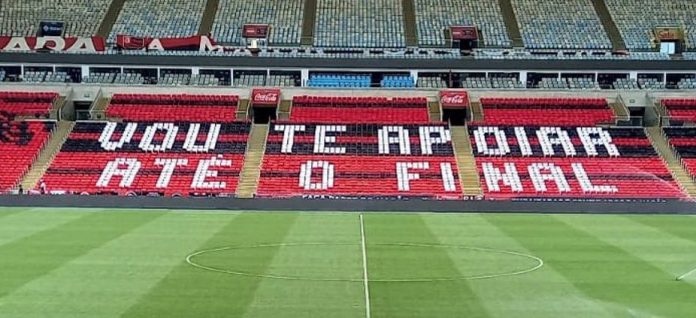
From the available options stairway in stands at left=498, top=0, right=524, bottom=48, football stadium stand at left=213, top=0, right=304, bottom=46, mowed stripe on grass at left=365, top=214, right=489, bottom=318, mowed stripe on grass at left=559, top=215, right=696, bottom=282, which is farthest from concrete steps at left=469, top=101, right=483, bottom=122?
mowed stripe on grass at left=365, top=214, right=489, bottom=318

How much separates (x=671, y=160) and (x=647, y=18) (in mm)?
17861

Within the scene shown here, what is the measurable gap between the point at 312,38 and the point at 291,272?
4357cm

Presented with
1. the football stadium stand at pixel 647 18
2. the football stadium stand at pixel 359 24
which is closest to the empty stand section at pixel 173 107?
the football stadium stand at pixel 359 24

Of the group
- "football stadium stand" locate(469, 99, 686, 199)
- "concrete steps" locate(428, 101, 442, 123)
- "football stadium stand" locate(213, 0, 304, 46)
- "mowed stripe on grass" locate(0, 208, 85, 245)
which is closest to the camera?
"mowed stripe on grass" locate(0, 208, 85, 245)

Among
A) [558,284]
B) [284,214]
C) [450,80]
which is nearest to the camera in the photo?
[558,284]

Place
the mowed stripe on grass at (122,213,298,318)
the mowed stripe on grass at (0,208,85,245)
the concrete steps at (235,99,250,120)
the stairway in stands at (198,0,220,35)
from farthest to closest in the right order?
the stairway in stands at (198,0,220,35) < the concrete steps at (235,99,250,120) < the mowed stripe on grass at (0,208,85,245) < the mowed stripe on grass at (122,213,298,318)

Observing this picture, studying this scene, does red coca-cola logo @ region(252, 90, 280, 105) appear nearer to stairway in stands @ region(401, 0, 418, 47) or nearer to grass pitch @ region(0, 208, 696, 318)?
stairway in stands @ region(401, 0, 418, 47)

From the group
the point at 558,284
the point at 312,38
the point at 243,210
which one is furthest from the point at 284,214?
the point at 312,38

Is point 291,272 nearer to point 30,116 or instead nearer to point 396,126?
point 396,126

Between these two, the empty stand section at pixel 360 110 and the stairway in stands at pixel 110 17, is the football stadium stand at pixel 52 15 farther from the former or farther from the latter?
the empty stand section at pixel 360 110

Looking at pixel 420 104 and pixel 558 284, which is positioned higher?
pixel 420 104

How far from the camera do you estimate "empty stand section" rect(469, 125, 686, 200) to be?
4894 cm

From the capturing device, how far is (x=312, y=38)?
64750mm

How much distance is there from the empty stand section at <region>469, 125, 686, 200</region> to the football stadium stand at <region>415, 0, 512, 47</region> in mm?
10412
